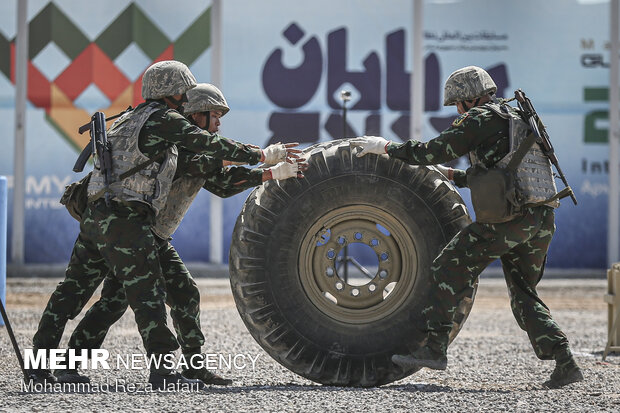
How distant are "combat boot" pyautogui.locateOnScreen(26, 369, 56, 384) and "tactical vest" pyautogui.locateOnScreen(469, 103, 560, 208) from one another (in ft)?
8.59

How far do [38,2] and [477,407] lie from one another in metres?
10.5

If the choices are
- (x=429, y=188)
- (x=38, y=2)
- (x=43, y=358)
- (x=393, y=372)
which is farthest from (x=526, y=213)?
(x=38, y=2)

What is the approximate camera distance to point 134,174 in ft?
18.9

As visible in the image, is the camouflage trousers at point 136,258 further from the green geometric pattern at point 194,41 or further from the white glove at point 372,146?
the green geometric pattern at point 194,41

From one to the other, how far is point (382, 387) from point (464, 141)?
4.59 feet

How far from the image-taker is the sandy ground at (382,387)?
5215mm

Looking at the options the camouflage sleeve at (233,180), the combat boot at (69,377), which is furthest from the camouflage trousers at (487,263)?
the combat boot at (69,377)

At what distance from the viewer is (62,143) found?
1399 cm

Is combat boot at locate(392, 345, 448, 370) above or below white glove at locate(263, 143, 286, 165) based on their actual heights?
below

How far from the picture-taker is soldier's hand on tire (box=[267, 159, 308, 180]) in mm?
5883

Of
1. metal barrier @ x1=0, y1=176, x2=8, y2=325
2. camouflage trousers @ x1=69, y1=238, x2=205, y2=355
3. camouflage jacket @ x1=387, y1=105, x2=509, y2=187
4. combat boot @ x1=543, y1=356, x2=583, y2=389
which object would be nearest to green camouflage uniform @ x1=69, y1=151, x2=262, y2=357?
camouflage trousers @ x1=69, y1=238, x2=205, y2=355

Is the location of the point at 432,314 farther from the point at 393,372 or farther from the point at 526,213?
the point at 526,213

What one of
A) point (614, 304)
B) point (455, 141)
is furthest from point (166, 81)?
point (614, 304)

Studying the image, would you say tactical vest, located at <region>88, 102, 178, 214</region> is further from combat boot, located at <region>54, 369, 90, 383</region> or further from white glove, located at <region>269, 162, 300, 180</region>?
combat boot, located at <region>54, 369, 90, 383</region>
